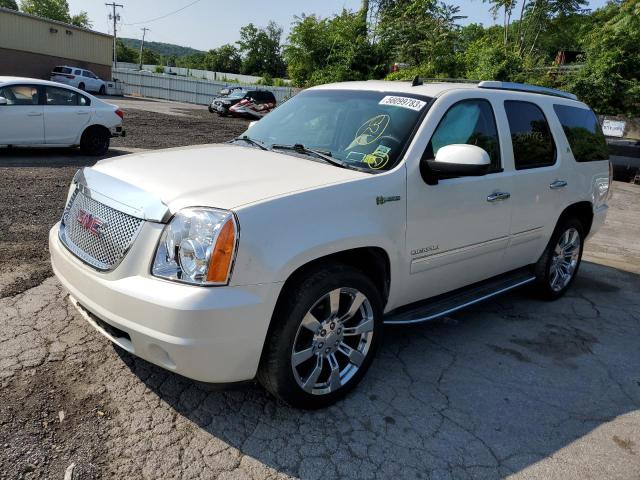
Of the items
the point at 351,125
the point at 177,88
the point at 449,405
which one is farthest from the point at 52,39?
the point at 449,405

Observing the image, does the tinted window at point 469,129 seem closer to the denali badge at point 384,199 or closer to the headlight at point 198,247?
the denali badge at point 384,199

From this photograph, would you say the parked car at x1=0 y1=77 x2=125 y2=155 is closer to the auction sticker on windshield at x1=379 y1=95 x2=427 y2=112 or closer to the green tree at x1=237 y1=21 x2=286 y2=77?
the auction sticker on windshield at x1=379 y1=95 x2=427 y2=112

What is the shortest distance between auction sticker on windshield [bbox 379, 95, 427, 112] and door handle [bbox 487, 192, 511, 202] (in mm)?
850

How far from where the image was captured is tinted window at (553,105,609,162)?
16.3 feet

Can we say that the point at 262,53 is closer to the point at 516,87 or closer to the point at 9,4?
the point at 9,4

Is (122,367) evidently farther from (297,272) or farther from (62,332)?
(297,272)

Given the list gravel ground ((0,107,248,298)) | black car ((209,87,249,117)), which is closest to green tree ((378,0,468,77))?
black car ((209,87,249,117))

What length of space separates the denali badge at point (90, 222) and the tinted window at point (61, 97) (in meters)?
9.05

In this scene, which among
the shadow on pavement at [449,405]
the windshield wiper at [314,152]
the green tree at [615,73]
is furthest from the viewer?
the green tree at [615,73]

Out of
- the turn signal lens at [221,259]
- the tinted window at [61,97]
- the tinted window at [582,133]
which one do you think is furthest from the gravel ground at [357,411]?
the tinted window at [61,97]

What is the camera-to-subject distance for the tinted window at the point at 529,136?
4289mm

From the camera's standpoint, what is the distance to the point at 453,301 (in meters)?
3.92

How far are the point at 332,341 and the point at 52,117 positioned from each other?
32.7 ft

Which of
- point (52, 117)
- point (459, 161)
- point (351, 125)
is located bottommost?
point (52, 117)
